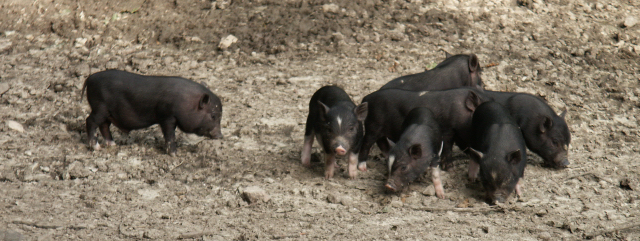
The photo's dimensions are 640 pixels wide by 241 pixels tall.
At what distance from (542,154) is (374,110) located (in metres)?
1.61

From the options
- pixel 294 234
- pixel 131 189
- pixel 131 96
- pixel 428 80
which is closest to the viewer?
pixel 294 234

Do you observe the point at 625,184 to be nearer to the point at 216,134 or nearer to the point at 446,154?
the point at 446,154

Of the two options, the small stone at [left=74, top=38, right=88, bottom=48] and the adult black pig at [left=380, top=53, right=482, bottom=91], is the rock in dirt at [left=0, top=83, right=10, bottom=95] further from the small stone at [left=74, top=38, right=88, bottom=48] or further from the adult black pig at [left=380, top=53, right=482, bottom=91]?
the adult black pig at [left=380, top=53, right=482, bottom=91]

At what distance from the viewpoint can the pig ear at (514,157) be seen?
5255 millimetres

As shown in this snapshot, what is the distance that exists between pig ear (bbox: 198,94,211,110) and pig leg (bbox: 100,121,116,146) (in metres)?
0.92

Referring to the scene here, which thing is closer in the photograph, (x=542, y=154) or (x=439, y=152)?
(x=439, y=152)

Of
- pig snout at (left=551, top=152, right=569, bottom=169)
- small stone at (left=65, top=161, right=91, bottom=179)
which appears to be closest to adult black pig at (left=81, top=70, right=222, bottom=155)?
small stone at (left=65, top=161, right=91, bottom=179)

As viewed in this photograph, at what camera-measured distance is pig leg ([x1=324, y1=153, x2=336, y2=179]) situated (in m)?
5.66

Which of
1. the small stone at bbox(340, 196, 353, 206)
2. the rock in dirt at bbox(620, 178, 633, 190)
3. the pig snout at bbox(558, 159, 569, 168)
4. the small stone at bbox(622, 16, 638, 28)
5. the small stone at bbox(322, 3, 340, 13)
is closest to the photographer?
the small stone at bbox(340, 196, 353, 206)

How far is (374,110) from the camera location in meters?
6.04

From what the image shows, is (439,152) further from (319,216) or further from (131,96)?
(131,96)

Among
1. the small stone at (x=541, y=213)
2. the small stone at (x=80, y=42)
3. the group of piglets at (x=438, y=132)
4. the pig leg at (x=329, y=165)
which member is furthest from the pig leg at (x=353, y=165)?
the small stone at (x=80, y=42)

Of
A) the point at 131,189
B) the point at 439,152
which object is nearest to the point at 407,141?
the point at 439,152

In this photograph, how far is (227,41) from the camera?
329 inches
